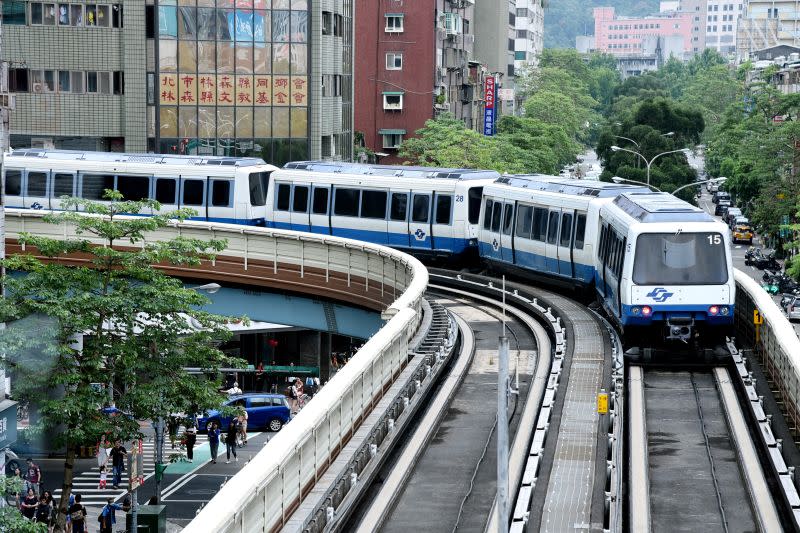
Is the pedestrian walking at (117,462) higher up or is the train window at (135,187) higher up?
the train window at (135,187)

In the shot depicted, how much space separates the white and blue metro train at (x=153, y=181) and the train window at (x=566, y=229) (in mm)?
13662

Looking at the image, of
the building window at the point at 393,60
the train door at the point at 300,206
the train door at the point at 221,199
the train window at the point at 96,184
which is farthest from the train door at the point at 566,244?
the building window at the point at 393,60

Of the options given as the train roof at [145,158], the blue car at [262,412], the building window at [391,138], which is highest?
the train roof at [145,158]

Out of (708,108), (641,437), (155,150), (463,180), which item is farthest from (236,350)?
(708,108)

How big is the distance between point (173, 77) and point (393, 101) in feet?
124

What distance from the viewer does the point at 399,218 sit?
43656mm

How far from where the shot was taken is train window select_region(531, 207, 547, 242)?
1475 inches

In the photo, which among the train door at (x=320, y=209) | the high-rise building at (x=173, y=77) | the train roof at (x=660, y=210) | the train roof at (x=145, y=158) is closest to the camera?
the train roof at (x=660, y=210)

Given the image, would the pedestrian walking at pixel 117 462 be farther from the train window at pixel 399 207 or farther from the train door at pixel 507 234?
the train door at pixel 507 234

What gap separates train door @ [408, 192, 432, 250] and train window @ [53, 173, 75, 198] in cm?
1222

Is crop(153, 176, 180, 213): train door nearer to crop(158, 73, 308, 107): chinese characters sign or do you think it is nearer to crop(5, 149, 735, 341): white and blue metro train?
crop(5, 149, 735, 341): white and blue metro train

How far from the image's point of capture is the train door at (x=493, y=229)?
40.6 m

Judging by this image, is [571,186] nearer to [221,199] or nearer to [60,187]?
[221,199]

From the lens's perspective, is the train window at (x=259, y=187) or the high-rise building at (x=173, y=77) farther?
the high-rise building at (x=173, y=77)
